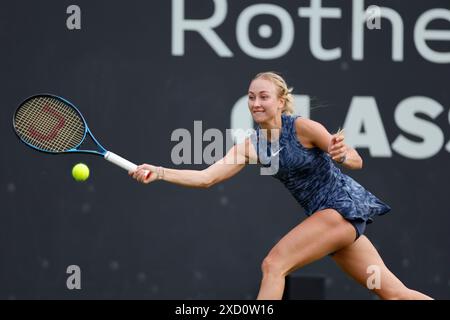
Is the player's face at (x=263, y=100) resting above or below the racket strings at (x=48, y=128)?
above

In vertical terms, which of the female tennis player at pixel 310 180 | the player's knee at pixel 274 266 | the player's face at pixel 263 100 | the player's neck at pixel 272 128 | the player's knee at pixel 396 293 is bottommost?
the player's knee at pixel 396 293

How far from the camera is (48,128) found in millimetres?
5508

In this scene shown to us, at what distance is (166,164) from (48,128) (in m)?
1.33

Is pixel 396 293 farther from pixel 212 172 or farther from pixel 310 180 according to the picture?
pixel 212 172

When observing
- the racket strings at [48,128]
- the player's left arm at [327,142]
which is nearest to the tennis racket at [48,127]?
the racket strings at [48,128]

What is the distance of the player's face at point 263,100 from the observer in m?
5.35

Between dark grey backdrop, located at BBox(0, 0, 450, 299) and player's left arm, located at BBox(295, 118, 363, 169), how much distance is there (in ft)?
5.10

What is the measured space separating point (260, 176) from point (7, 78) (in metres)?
1.67

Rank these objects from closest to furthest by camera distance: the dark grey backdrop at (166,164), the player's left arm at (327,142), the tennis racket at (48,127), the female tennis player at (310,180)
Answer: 1. the player's left arm at (327,142)
2. the female tennis player at (310,180)
3. the tennis racket at (48,127)
4. the dark grey backdrop at (166,164)

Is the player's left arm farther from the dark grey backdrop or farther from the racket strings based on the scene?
the dark grey backdrop

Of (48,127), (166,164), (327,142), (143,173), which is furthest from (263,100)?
(166,164)

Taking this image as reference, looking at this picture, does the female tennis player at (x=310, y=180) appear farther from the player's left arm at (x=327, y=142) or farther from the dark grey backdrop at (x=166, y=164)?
the dark grey backdrop at (x=166, y=164)

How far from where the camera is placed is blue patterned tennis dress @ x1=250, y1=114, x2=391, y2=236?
531cm

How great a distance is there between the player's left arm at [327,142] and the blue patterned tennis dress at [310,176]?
2.1 inches
